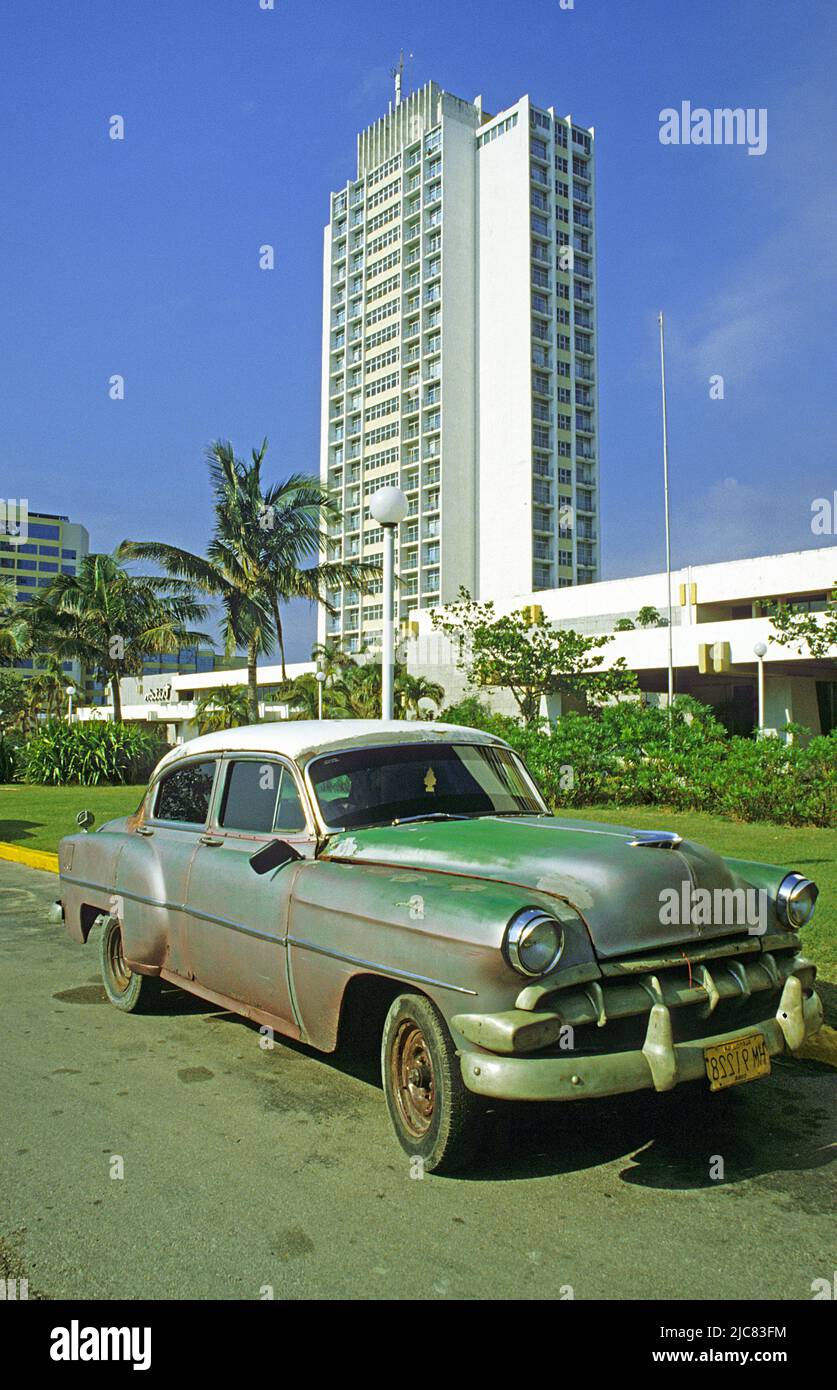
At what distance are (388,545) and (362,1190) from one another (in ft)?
19.7

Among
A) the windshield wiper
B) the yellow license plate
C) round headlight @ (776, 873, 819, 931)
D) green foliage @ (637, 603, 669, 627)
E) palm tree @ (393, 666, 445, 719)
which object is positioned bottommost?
the yellow license plate

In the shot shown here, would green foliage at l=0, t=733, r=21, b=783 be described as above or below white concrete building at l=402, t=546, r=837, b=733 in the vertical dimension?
below

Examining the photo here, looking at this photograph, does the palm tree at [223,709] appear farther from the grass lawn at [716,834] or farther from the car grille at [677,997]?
the car grille at [677,997]

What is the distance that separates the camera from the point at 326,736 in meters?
5.00

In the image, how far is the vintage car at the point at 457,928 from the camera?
134 inches

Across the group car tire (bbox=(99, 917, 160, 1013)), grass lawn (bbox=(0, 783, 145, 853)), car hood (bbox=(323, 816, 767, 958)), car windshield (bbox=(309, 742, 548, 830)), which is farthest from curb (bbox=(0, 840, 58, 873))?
car hood (bbox=(323, 816, 767, 958))

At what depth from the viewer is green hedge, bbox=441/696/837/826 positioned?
14.9 metres

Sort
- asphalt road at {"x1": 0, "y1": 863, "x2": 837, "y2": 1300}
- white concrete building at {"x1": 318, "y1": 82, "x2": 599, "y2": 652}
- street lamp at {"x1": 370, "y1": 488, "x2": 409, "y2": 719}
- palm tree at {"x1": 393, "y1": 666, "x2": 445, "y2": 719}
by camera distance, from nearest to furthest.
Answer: asphalt road at {"x1": 0, "y1": 863, "x2": 837, "y2": 1300}
street lamp at {"x1": 370, "y1": 488, "x2": 409, "y2": 719}
palm tree at {"x1": 393, "y1": 666, "x2": 445, "y2": 719}
white concrete building at {"x1": 318, "y1": 82, "x2": 599, "y2": 652}

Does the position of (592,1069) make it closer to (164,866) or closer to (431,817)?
(431,817)

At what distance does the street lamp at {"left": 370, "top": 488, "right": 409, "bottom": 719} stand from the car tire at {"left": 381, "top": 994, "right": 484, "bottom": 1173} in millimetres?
4526

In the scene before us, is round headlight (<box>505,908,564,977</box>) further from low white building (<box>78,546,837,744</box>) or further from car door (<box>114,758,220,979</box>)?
low white building (<box>78,546,837,744</box>)

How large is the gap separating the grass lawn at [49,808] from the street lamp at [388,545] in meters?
7.25

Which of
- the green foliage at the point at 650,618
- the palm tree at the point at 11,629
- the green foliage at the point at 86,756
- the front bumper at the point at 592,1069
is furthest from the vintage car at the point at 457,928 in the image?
the green foliage at the point at 650,618

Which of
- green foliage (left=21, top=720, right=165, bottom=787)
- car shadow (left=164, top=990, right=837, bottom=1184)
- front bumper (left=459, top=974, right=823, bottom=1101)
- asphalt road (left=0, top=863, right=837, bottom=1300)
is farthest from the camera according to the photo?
green foliage (left=21, top=720, right=165, bottom=787)
